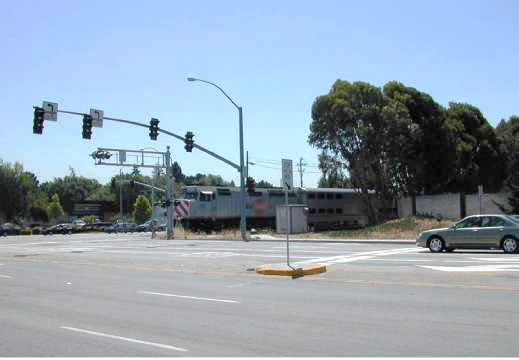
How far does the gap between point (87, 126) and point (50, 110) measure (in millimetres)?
2624

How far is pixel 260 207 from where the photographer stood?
53.9m

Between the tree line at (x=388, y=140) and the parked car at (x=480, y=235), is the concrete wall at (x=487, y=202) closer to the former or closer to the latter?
the tree line at (x=388, y=140)

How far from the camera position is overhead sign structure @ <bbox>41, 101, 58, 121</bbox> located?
3023 centimetres

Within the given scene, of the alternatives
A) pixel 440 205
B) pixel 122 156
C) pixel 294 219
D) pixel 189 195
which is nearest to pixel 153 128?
pixel 122 156

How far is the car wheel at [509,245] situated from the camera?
832 inches

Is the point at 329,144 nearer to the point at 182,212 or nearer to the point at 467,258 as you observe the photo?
the point at 182,212

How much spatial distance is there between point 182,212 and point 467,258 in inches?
1258

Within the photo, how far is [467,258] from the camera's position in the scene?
64.6 ft

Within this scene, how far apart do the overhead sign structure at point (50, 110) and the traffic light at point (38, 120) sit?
0.22 metres

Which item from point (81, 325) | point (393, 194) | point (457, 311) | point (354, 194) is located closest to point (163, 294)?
point (81, 325)

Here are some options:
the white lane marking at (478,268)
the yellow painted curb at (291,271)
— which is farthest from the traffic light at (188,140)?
the white lane marking at (478,268)

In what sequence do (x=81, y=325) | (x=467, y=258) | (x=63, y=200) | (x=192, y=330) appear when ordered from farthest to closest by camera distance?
(x=63, y=200)
(x=467, y=258)
(x=81, y=325)
(x=192, y=330)

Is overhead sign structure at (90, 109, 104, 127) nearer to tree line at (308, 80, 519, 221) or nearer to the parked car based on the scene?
the parked car

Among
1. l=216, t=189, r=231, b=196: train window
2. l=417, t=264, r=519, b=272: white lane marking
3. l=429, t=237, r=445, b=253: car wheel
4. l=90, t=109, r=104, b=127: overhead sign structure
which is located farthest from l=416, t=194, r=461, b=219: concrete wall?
l=417, t=264, r=519, b=272: white lane marking
